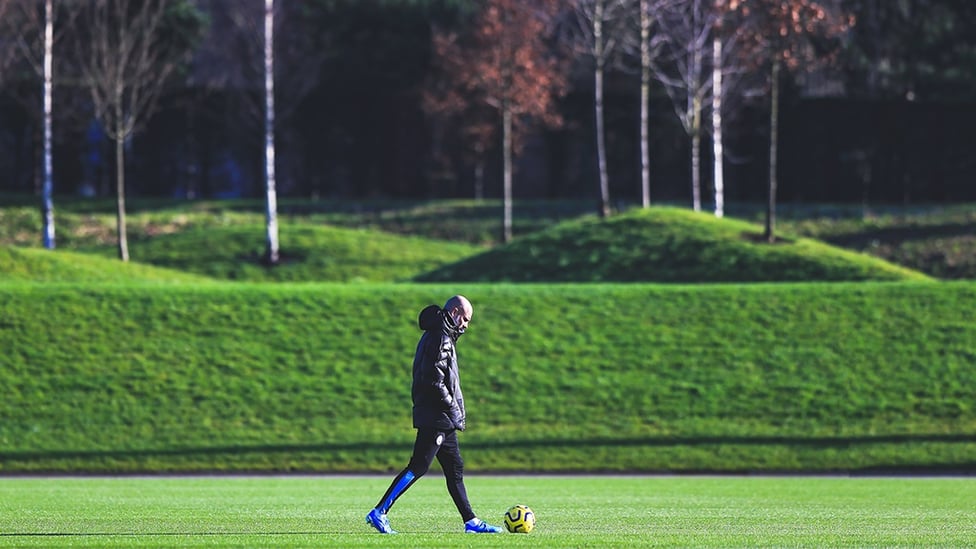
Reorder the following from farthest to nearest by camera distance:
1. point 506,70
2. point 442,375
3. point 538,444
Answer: point 506,70 < point 538,444 < point 442,375

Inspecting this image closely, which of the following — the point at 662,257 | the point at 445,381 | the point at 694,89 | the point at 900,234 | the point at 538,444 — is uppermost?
the point at 694,89

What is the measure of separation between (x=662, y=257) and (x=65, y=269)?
16.1 m

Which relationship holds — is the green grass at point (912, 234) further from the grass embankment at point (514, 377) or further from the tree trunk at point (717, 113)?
the grass embankment at point (514, 377)

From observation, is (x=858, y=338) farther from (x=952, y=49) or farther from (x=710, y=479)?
(x=952, y=49)

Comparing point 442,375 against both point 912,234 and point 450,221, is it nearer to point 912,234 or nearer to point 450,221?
point 912,234

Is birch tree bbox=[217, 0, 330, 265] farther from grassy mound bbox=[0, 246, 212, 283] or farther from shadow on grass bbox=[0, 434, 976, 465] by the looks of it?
shadow on grass bbox=[0, 434, 976, 465]

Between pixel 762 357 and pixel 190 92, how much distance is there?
41547 millimetres

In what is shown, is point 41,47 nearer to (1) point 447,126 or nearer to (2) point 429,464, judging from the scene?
(1) point 447,126

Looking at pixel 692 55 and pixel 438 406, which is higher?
pixel 692 55

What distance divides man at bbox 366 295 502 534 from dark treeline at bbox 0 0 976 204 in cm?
4561

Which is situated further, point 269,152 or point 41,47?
point 41,47

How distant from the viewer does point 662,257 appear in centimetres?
4181

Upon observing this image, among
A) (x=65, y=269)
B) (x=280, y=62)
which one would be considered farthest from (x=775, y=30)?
(x=280, y=62)

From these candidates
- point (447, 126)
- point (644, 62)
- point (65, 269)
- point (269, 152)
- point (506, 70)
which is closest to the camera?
point (65, 269)
